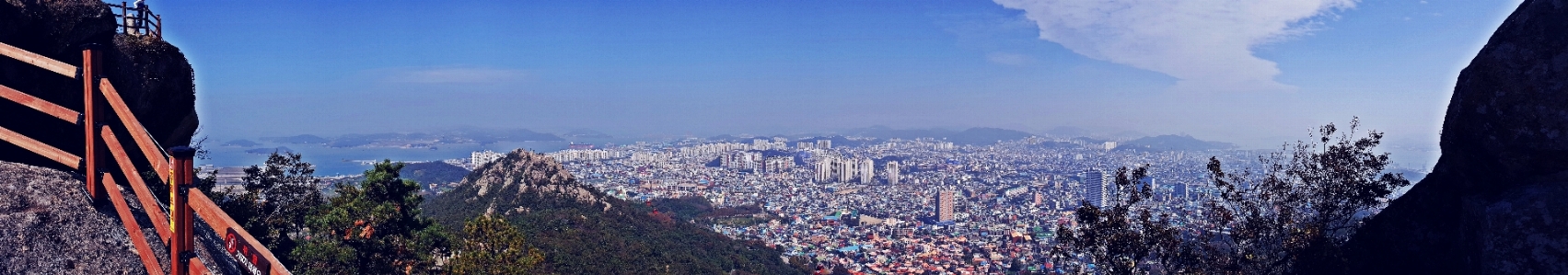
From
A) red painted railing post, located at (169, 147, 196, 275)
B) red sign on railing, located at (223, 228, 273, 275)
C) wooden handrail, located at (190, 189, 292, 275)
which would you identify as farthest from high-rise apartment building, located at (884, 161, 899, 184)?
red sign on railing, located at (223, 228, 273, 275)

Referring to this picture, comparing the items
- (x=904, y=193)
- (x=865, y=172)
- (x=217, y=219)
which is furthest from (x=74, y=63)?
(x=865, y=172)

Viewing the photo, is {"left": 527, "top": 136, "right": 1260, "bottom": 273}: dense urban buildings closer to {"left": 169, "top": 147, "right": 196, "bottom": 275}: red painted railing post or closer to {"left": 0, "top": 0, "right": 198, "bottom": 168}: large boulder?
{"left": 169, "top": 147, "right": 196, "bottom": 275}: red painted railing post

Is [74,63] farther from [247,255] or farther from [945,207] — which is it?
[945,207]

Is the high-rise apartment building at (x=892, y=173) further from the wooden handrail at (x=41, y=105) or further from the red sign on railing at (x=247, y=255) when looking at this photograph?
the red sign on railing at (x=247, y=255)

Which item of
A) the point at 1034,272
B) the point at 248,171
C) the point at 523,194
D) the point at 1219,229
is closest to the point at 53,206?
the point at 248,171

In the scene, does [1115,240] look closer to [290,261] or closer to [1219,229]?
[1219,229]

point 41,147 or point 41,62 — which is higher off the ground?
point 41,62
